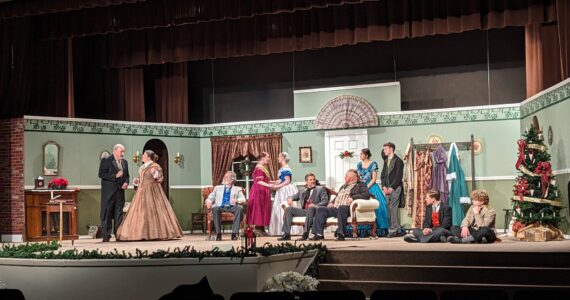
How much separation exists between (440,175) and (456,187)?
1.23 ft

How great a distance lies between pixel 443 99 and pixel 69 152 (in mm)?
7062

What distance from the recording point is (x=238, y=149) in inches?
704

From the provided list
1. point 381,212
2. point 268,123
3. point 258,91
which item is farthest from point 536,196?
point 258,91

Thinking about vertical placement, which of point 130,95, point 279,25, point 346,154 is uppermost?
point 279,25

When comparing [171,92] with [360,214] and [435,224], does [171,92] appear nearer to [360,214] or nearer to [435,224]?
[360,214]

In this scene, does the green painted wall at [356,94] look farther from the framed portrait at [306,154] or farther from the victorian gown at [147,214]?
the victorian gown at [147,214]

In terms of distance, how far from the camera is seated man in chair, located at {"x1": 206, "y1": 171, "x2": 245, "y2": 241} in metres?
13.2

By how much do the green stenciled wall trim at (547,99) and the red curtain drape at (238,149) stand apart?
4918 millimetres

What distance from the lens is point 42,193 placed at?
15.3m

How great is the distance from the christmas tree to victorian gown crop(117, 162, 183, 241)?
5.32 m

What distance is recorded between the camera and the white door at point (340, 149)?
16578mm

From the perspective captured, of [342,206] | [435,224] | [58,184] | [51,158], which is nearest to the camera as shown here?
[435,224]

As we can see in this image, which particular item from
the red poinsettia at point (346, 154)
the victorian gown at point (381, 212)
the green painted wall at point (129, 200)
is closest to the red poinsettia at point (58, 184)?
the green painted wall at point (129, 200)

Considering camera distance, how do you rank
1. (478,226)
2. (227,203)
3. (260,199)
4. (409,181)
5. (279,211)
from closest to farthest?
(478,226) → (227,203) → (260,199) → (279,211) → (409,181)
